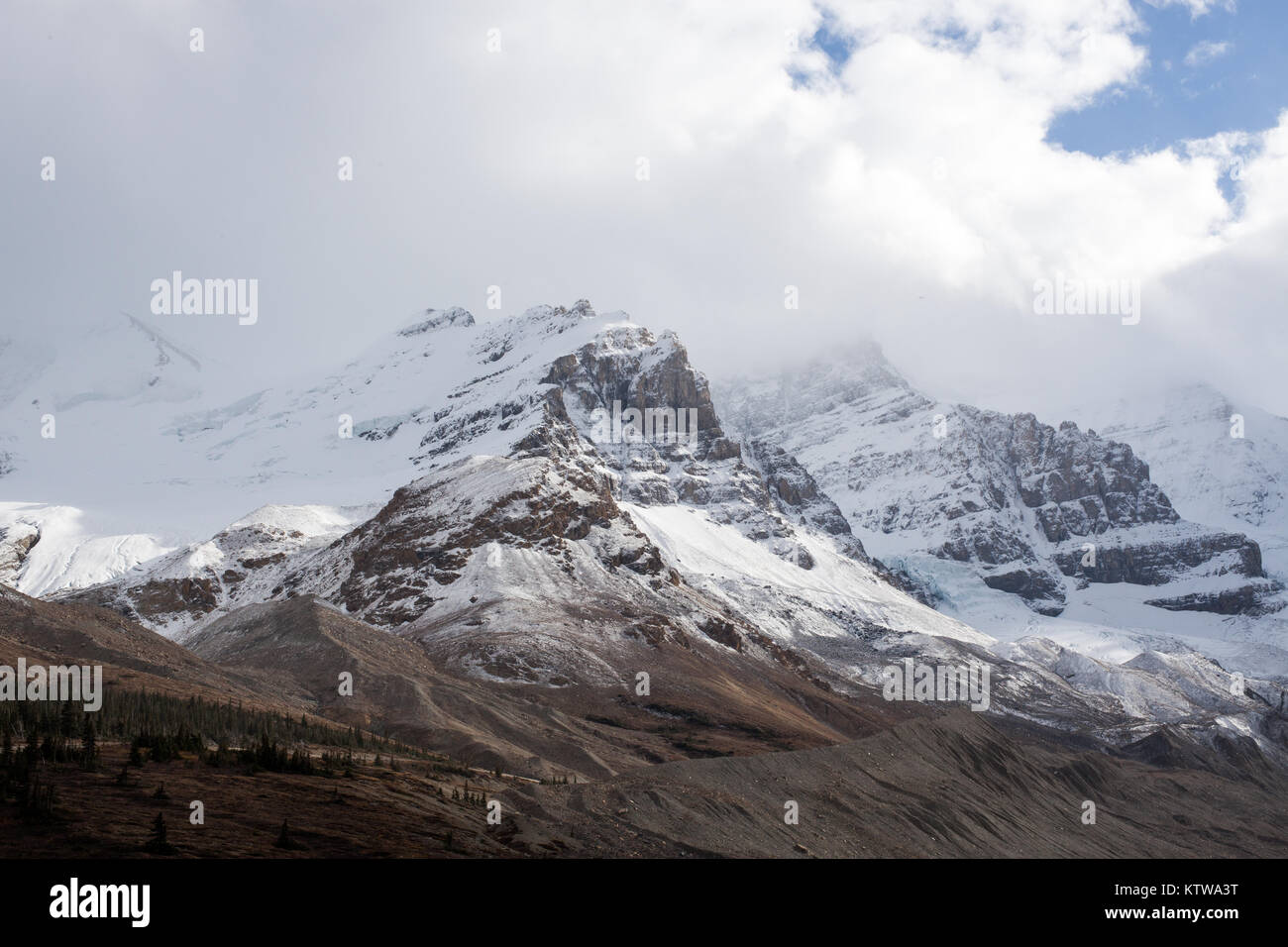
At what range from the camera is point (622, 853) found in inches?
2144

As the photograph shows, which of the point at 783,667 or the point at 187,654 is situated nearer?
the point at 187,654

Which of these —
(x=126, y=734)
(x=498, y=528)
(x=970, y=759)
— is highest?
(x=498, y=528)

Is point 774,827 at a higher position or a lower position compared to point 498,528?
lower

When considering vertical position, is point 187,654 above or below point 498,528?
below

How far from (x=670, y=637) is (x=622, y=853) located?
121046 mm

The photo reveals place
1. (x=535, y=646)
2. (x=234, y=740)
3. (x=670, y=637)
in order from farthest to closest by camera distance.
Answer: (x=670, y=637), (x=535, y=646), (x=234, y=740)

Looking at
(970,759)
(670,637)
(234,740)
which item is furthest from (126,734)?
(670,637)
